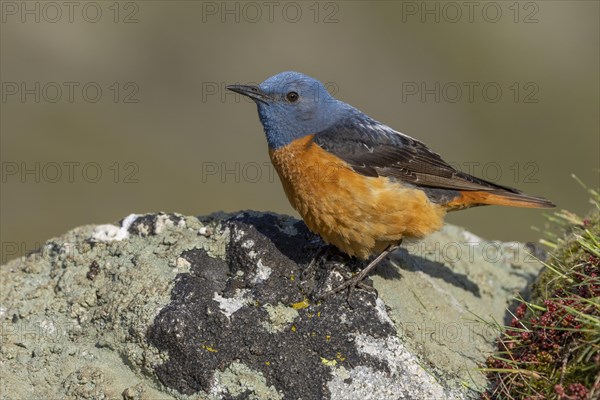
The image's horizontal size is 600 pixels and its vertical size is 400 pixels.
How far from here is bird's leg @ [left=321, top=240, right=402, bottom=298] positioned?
19.4 feet

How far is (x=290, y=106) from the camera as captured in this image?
23.4 feet

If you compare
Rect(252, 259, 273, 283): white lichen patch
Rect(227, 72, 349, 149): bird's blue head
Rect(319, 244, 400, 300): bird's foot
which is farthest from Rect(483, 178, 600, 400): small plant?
Rect(227, 72, 349, 149): bird's blue head

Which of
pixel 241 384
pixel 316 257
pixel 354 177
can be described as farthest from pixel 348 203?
pixel 241 384

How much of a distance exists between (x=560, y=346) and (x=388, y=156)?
8.73 feet

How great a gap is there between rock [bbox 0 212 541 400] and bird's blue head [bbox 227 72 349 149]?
2.60ft

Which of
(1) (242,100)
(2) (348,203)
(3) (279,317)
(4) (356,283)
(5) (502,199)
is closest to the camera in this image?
(3) (279,317)

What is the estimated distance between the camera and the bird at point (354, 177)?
648 centimetres

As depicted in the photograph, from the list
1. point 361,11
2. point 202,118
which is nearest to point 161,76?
point 202,118

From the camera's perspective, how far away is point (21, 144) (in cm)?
2134

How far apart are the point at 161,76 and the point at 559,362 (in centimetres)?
2125

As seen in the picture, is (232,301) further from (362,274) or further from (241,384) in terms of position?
(362,274)

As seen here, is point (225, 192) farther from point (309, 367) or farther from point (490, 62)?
point (309, 367)

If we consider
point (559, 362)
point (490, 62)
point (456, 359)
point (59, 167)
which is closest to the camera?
point (559, 362)

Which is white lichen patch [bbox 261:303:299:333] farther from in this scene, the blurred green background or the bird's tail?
the blurred green background
